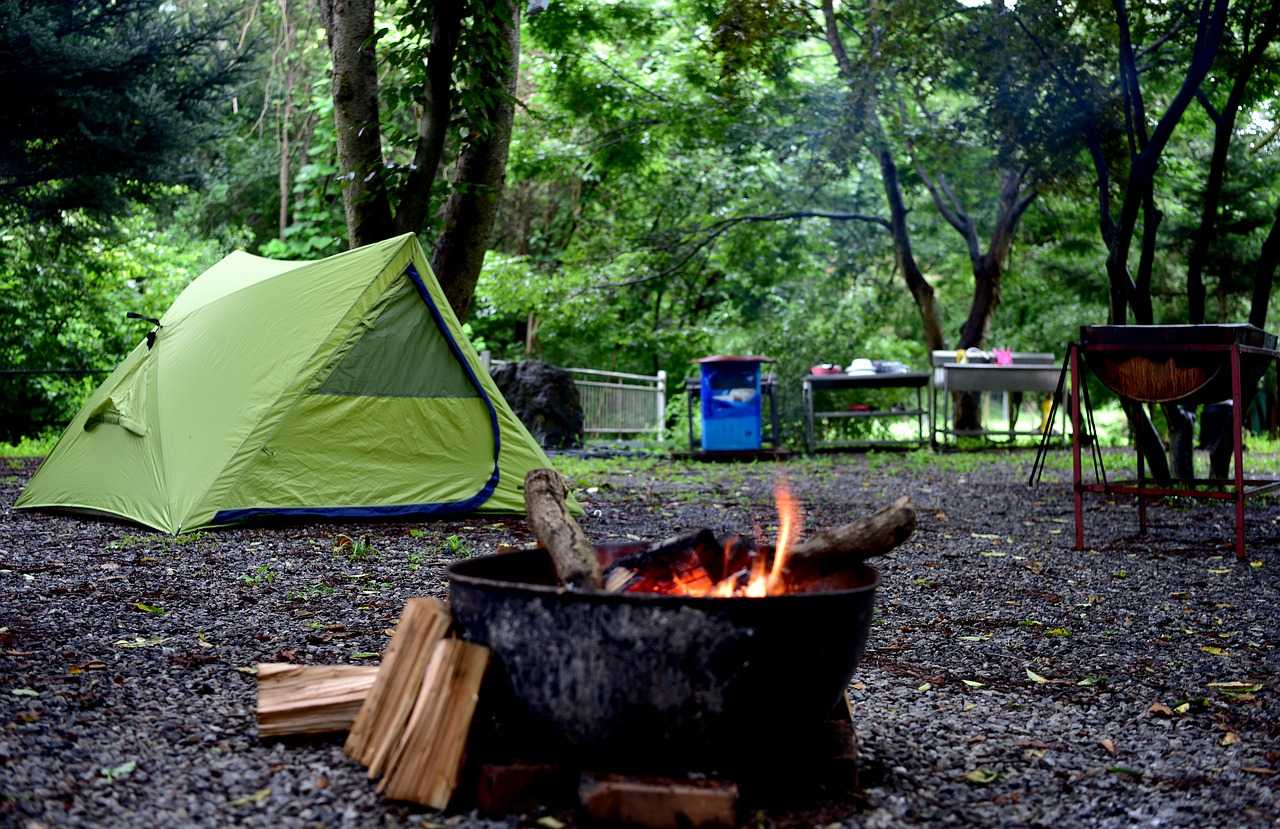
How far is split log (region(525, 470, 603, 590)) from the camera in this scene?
2.32 m

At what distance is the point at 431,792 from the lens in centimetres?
210

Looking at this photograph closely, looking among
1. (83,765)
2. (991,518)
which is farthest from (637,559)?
(991,518)

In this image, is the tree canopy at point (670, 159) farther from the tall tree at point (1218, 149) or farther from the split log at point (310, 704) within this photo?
the split log at point (310, 704)

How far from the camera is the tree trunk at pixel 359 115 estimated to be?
23.4 feet

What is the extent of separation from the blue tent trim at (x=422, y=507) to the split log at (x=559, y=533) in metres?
3.33

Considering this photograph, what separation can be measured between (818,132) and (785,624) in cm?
1093

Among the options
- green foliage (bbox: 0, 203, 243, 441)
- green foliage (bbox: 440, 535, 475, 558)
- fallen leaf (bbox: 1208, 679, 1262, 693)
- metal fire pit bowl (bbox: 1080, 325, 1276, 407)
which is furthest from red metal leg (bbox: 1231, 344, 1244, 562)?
green foliage (bbox: 0, 203, 243, 441)

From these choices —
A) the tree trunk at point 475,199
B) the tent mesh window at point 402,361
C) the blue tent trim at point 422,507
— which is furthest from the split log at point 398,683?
the tree trunk at point 475,199

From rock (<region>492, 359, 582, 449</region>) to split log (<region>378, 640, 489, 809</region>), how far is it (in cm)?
1052

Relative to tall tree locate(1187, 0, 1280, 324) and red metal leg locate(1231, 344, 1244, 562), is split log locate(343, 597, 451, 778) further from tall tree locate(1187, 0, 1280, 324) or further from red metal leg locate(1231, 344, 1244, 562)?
tall tree locate(1187, 0, 1280, 324)

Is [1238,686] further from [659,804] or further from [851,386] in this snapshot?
[851,386]

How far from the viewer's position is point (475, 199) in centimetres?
771

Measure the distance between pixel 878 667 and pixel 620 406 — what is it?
42.9ft

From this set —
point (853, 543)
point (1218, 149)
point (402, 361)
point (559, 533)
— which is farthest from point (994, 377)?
point (559, 533)
